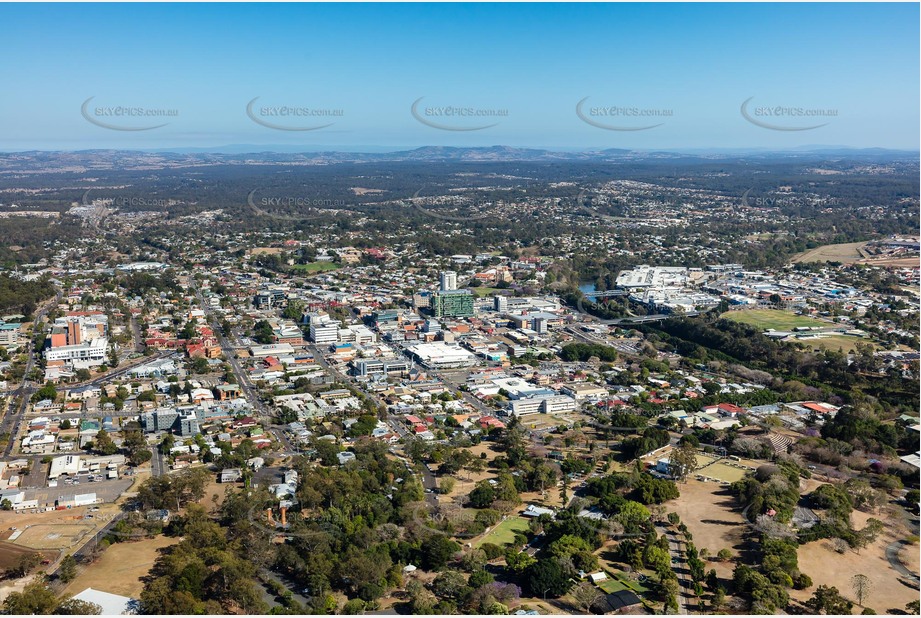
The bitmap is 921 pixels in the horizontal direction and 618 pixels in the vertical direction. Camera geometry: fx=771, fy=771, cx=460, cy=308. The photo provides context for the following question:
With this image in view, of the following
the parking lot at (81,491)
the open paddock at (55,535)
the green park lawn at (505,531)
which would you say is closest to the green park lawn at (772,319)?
the green park lawn at (505,531)

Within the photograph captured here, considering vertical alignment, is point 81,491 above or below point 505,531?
above

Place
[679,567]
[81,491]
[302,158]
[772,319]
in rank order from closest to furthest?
[679,567] → [81,491] → [772,319] → [302,158]

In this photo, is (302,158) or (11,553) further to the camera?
(302,158)

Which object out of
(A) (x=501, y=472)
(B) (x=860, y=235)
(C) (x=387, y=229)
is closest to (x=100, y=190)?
(C) (x=387, y=229)

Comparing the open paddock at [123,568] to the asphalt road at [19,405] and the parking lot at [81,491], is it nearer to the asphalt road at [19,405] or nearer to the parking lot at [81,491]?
the parking lot at [81,491]

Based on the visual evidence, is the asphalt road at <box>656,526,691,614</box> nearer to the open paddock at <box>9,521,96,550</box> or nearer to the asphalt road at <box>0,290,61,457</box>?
the open paddock at <box>9,521,96,550</box>

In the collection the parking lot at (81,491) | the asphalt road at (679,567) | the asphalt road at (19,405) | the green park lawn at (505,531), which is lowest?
the green park lawn at (505,531)

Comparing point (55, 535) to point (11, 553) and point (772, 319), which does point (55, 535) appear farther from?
point (772, 319)

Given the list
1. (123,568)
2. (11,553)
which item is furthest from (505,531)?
(11,553)

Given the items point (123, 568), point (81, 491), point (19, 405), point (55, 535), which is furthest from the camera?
point (19, 405)

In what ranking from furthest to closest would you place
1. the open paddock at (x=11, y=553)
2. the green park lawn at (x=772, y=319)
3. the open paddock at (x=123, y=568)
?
the green park lawn at (x=772, y=319) < the open paddock at (x=11, y=553) < the open paddock at (x=123, y=568)

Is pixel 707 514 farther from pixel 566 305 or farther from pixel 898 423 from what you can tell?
pixel 566 305
